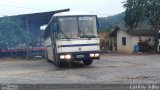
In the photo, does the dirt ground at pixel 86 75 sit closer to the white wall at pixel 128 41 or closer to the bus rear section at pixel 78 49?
the bus rear section at pixel 78 49

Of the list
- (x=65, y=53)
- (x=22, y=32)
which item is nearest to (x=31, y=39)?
(x=22, y=32)

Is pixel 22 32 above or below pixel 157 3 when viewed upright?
below

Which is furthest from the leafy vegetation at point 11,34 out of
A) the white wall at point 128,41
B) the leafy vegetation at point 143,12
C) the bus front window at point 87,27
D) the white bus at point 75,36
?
the white wall at point 128,41

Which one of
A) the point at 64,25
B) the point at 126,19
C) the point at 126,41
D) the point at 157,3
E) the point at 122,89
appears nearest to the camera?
the point at 122,89

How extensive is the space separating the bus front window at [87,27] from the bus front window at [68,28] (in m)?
0.27

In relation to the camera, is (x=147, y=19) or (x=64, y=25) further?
(x=147, y=19)

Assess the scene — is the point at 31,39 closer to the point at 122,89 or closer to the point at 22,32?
the point at 22,32

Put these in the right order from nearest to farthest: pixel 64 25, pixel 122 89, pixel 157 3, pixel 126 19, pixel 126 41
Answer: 1. pixel 122 89
2. pixel 64 25
3. pixel 157 3
4. pixel 126 19
5. pixel 126 41

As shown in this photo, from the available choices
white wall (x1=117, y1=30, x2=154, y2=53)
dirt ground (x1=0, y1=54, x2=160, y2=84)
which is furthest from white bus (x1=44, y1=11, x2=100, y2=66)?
white wall (x1=117, y1=30, x2=154, y2=53)

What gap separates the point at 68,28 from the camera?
2094 cm

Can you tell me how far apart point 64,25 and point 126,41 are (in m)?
32.6

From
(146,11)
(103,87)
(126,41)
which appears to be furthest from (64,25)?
(126,41)

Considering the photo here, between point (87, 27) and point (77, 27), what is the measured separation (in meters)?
0.55

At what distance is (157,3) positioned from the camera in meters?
44.8
